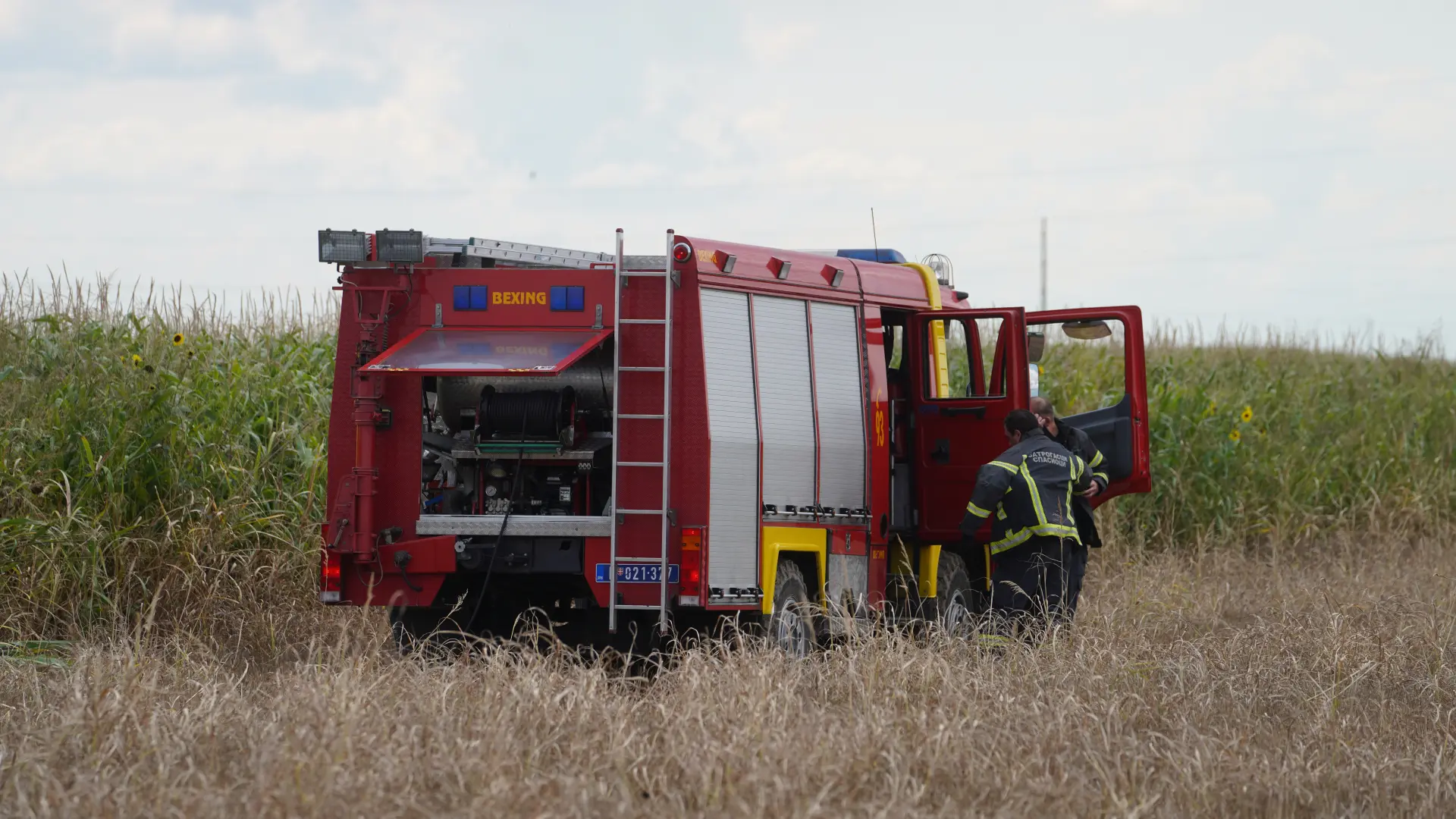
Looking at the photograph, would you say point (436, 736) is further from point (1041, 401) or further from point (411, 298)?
point (1041, 401)

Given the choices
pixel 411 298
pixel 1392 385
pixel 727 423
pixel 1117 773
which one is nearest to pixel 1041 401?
pixel 727 423

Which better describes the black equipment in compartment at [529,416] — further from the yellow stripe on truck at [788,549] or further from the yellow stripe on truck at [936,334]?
the yellow stripe on truck at [936,334]

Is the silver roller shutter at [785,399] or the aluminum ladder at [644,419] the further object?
the silver roller shutter at [785,399]

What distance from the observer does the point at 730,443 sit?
8.81 m

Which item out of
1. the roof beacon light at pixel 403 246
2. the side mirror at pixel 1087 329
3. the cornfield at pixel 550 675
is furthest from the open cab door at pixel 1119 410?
the roof beacon light at pixel 403 246

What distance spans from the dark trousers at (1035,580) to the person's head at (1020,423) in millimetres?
687

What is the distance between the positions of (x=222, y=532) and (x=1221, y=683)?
20.9 ft

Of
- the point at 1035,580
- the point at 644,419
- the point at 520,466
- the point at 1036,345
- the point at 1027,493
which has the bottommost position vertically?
the point at 1035,580

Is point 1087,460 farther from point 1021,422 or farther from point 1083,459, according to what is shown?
point 1021,422

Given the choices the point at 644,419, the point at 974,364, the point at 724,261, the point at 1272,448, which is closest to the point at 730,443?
the point at 644,419

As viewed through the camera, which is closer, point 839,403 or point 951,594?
point 839,403

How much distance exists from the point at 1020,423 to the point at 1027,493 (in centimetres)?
44

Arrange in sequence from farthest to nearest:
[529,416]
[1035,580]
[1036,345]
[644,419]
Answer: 1. [1036,345]
2. [1035,580]
3. [529,416]
4. [644,419]

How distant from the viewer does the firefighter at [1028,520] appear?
10.1 meters
